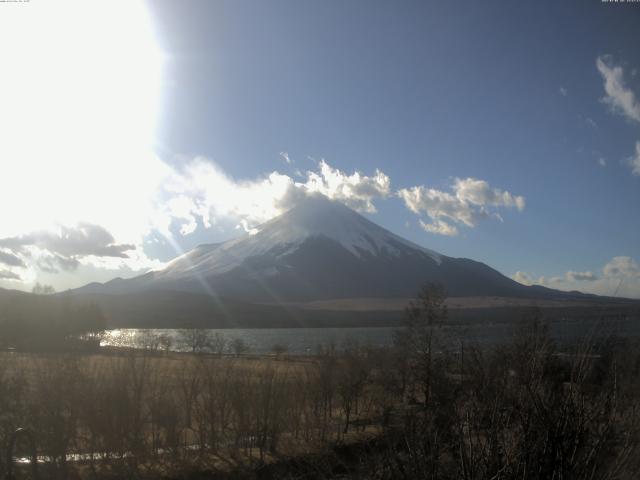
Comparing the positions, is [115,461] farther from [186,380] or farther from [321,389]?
[321,389]

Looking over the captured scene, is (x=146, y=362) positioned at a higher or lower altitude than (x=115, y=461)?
higher

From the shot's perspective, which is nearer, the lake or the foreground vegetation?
the foreground vegetation

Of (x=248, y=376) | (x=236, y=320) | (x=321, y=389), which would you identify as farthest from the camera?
(x=236, y=320)

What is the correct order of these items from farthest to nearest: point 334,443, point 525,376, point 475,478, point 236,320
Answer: point 236,320, point 334,443, point 525,376, point 475,478

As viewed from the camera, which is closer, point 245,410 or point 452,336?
point 245,410

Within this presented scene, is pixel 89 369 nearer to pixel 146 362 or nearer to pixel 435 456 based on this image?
pixel 146 362

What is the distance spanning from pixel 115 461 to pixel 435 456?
58.9 feet

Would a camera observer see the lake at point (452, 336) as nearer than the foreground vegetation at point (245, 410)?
No

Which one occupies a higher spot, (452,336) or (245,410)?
(452,336)

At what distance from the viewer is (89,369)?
71.8 feet

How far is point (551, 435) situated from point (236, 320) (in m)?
185

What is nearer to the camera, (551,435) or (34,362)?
(551,435)

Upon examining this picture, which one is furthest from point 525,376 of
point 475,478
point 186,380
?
point 186,380

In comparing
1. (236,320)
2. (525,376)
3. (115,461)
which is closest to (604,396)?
(525,376)
